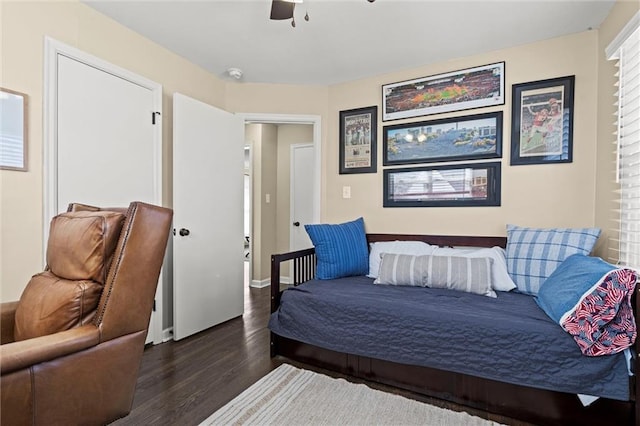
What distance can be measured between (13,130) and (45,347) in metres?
1.41

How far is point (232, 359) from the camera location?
89.4 inches

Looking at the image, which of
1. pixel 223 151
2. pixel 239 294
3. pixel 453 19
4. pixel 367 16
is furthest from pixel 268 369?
pixel 453 19

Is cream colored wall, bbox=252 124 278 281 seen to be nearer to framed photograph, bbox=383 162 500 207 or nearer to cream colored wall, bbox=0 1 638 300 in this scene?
cream colored wall, bbox=0 1 638 300

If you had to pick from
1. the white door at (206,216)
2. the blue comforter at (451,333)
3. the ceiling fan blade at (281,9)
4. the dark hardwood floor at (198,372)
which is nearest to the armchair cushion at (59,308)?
the dark hardwood floor at (198,372)

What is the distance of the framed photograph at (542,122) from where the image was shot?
2350 millimetres

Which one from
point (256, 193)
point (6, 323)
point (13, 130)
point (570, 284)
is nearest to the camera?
point (6, 323)

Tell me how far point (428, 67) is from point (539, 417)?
2.61 m

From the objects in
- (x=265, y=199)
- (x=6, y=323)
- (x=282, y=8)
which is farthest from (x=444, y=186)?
(x=6, y=323)

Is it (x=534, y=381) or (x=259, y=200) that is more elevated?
(x=259, y=200)

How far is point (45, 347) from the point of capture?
3.20 ft

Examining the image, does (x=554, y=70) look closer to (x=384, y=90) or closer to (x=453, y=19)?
(x=453, y=19)

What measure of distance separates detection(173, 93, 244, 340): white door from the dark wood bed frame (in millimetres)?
839

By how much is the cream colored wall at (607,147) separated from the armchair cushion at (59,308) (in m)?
2.78

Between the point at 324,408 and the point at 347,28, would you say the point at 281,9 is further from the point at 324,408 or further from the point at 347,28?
the point at 324,408
